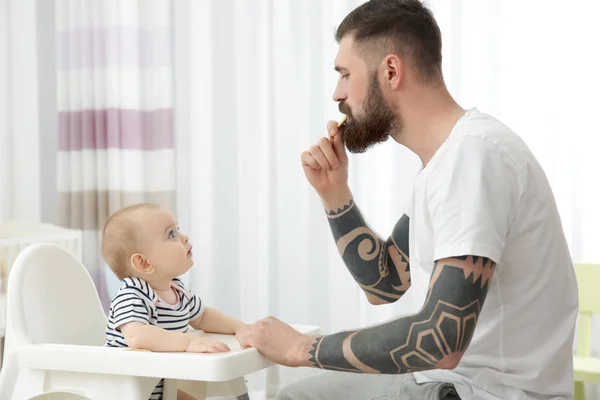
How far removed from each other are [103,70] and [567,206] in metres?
1.99

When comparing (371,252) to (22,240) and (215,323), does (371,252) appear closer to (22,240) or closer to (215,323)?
(215,323)

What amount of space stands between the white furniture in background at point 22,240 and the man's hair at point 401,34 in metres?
1.45

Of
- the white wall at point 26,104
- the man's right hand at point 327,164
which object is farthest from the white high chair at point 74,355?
the white wall at point 26,104

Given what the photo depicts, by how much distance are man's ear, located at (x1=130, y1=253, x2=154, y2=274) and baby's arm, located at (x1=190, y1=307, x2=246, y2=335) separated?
0.57 ft

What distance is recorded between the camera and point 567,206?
2717mm

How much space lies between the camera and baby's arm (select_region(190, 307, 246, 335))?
5.35 ft

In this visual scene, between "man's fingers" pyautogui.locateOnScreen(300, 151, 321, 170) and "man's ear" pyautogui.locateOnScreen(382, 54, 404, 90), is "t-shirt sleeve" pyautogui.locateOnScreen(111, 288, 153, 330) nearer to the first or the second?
"man's fingers" pyautogui.locateOnScreen(300, 151, 321, 170)

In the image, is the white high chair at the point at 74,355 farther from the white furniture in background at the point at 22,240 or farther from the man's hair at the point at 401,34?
the white furniture in background at the point at 22,240

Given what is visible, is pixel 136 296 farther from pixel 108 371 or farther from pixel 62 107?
pixel 62 107

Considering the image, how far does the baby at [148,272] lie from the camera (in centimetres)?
148

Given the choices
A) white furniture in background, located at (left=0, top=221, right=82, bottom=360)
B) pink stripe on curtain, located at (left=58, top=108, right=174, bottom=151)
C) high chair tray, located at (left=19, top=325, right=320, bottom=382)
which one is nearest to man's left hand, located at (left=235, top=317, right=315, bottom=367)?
high chair tray, located at (left=19, top=325, right=320, bottom=382)

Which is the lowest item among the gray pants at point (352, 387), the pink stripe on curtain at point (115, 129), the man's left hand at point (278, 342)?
the gray pants at point (352, 387)

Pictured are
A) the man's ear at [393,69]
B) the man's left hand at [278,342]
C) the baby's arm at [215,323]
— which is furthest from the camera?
the baby's arm at [215,323]

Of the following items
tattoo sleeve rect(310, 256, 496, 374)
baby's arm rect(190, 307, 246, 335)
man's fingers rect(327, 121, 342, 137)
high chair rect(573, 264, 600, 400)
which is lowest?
high chair rect(573, 264, 600, 400)
